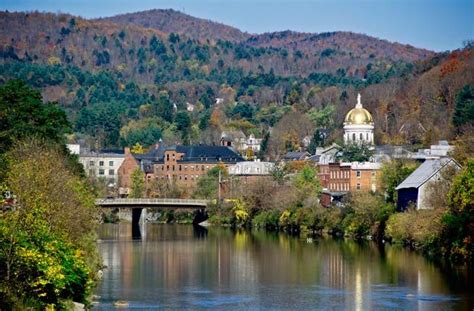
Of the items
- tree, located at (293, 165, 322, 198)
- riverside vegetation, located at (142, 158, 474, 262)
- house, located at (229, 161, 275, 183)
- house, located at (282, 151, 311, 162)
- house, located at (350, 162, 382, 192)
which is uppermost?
house, located at (282, 151, 311, 162)

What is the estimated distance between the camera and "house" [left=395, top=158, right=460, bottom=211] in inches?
3179

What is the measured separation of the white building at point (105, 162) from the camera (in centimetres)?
15988

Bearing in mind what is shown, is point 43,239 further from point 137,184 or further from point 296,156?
point 296,156

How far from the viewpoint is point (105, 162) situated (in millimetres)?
163500

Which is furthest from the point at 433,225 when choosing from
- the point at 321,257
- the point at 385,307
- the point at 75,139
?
the point at 75,139

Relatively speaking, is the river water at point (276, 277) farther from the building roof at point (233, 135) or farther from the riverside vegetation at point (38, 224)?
the building roof at point (233, 135)

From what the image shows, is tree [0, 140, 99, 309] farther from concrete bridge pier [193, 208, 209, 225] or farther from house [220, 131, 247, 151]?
house [220, 131, 247, 151]

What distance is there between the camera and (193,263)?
68.4 metres

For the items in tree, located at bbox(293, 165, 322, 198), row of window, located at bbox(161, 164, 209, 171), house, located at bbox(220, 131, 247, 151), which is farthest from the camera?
house, located at bbox(220, 131, 247, 151)

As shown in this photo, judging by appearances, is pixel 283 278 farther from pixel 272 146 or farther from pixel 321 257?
pixel 272 146

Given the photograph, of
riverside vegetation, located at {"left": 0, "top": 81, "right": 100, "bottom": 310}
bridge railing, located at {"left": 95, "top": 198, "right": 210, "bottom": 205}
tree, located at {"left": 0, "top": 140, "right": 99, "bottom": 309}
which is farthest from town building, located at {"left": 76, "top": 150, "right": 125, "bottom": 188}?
tree, located at {"left": 0, "top": 140, "right": 99, "bottom": 309}

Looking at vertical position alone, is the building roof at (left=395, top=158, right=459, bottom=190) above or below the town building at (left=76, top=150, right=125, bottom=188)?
below

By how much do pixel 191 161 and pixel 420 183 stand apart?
72682mm

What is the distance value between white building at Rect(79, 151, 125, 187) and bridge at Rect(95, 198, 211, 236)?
1537 inches
